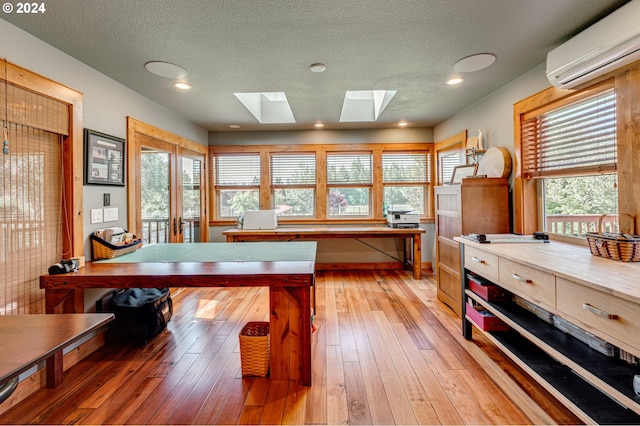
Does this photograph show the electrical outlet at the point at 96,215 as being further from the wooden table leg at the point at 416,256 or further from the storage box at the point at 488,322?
the wooden table leg at the point at 416,256

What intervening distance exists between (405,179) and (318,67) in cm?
292

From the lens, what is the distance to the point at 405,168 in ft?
16.1

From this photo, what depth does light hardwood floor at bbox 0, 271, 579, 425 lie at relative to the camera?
1.61 meters

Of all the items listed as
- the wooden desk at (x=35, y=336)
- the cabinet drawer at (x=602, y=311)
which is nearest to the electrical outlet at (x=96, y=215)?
the wooden desk at (x=35, y=336)

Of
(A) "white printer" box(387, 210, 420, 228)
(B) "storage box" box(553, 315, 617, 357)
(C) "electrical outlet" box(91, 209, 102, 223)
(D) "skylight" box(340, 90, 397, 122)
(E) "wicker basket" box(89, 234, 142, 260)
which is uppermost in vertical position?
(D) "skylight" box(340, 90, 397, 122)

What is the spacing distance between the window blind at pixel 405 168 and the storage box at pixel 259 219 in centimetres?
200

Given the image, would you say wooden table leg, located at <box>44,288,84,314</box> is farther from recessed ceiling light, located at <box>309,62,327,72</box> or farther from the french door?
recessed ceiling light, located at <box>309,62,327,72</box>

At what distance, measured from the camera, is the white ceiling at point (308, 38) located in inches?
67.7

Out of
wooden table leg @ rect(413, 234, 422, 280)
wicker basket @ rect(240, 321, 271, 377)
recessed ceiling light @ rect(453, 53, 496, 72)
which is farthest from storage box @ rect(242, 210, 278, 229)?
recessed ceiling light @ rect(453, 53, 496, 72)

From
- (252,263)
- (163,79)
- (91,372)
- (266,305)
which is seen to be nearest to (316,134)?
(163,79)

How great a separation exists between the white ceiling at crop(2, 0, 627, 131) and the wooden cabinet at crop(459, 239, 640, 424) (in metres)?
1.51

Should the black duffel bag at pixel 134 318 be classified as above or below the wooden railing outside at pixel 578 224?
below

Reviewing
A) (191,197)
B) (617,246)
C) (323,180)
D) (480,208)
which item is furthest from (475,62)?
(191,197)

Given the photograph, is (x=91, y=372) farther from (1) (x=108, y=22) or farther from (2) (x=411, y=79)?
(2) (x=411, y=79)
